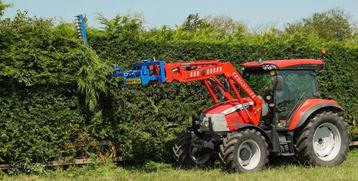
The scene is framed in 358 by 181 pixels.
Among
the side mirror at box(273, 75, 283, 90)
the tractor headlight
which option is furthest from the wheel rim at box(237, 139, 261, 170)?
the side mirror at box(273, 75, 283, 90)

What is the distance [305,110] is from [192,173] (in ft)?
7.99

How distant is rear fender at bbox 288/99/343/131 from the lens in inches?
404

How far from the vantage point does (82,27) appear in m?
10.1

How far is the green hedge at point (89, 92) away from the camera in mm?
9562

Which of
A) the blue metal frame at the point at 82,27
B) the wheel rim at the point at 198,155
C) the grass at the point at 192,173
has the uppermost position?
the blue metal frame at the point at 82,27

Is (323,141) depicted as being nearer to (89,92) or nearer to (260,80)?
(260,80)

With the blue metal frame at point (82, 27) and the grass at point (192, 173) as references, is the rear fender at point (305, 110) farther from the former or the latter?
the blue metal frame at point (82, 27)

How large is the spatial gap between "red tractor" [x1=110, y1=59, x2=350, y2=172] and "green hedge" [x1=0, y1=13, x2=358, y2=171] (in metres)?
Result: 0.65

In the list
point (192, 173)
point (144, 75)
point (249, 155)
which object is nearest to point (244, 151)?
point (249, 155)

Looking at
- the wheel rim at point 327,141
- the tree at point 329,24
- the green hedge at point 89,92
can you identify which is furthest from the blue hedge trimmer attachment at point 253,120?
the tree at point 329,24

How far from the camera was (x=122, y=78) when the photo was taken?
10.1 metres

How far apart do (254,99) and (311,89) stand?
1.36 meters

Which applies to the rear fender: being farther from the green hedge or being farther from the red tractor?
the green hedge

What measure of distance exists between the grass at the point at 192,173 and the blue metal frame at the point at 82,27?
2.25 m
